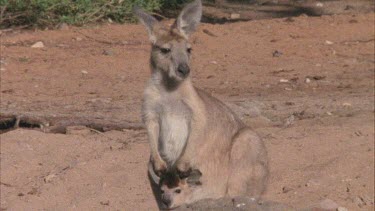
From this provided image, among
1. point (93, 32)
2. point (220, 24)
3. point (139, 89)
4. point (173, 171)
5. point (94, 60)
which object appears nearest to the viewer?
point (173, 171)

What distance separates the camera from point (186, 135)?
657 cm

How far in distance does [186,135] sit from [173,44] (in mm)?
631

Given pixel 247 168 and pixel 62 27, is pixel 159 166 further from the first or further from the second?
pixel 62 27

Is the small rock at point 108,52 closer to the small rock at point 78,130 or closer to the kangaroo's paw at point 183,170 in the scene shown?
the small rock at point 78,130

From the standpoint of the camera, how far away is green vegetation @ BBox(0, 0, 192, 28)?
12625 millimetres

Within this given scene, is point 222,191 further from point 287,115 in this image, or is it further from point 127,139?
point 287,115

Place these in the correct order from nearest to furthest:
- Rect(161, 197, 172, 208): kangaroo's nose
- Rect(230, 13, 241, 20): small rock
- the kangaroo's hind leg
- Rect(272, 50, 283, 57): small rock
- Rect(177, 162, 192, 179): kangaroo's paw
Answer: Rect(161, 197, 172, 208): kangaroo's nose, Rect(177, 162, 192, 179): kangaroo's paw, the kangaroo's hind leg, Rect(272, 50, 283, 57): small rock, Rect(230, 13, 241, 20): small rock

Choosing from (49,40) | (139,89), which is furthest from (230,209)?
(49,40)

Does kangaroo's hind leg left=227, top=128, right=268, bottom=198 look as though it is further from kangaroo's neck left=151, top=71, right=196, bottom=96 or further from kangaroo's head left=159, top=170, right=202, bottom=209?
kangaroo's neck left=151, top=71, right=196, bottom=96

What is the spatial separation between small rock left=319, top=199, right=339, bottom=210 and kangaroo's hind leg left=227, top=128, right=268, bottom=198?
756mm

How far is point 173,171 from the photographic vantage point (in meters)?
6.45

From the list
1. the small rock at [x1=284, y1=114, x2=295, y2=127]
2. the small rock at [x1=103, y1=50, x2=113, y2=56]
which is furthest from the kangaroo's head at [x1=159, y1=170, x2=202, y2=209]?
the small rock at [x1=103, y1=50, x2=113, y2=56]

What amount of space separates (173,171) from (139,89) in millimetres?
4245

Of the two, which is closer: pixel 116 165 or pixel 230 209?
pixel 230 209
